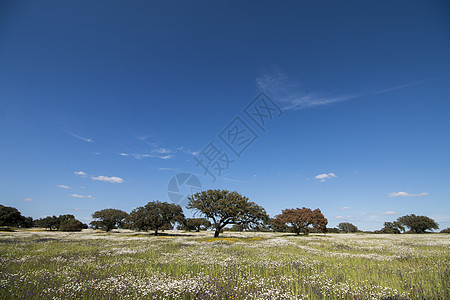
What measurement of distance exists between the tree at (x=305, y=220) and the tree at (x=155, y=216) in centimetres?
2802

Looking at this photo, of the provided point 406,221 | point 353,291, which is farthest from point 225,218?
point 406,221

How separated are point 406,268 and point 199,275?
1092 centimetres

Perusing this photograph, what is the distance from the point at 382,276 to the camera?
8.39 meters

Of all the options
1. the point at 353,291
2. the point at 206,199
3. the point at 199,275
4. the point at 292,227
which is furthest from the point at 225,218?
the point at 353,291

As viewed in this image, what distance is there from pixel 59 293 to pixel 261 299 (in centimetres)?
699

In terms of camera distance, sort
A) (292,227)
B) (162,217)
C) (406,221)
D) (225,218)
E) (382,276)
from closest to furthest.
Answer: (382,276), (225,218), (292,227), (162,217), (406,221)

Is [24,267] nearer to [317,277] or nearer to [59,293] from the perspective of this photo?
[59,293]

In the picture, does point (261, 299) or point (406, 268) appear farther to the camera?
point (406, 268)

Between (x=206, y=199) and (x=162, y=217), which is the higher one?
(x=206, y=199)

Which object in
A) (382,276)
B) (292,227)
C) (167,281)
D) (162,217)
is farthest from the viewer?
(162,217)

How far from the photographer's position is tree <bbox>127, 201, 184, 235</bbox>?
160ft

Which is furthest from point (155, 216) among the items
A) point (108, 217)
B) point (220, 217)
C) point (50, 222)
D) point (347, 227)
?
point (347, 227)

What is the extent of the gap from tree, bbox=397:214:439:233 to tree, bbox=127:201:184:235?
90.1m

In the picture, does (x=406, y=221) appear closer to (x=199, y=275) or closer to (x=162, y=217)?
(x=162, y=217)
